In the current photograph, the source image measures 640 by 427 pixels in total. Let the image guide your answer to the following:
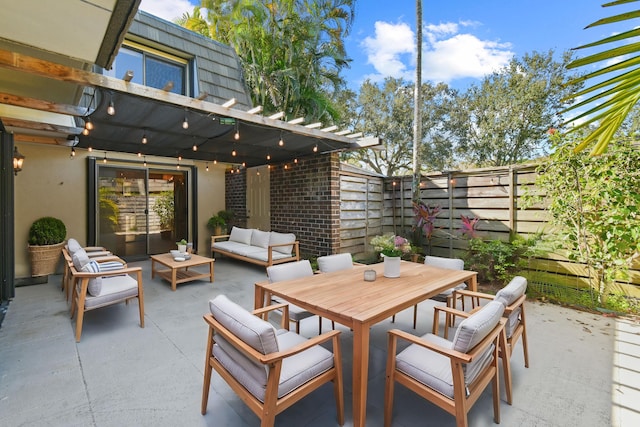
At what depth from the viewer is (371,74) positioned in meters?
12.2

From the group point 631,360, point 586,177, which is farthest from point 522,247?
point 631,360

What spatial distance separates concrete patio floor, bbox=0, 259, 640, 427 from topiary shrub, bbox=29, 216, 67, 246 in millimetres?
2087

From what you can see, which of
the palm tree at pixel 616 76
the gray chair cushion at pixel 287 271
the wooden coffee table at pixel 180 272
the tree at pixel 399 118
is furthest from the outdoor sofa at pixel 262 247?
the tree at pixel 399 118

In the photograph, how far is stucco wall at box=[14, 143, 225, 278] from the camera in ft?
18.1

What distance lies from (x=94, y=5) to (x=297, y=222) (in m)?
4.87

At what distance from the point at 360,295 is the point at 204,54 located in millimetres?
6657

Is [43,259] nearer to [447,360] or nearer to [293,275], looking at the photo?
[293,275]

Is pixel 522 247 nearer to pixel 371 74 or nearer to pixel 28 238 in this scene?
pixel 28 238

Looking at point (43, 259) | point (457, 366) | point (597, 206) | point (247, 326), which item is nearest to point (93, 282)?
point (247, 326)

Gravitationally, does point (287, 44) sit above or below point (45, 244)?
above

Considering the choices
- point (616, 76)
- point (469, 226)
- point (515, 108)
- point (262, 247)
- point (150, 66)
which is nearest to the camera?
point (616, 76)

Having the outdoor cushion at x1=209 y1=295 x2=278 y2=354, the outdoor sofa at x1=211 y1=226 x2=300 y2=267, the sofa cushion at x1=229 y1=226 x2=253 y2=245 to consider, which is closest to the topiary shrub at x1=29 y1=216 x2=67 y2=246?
the outdoor sofa at x1=211 y1=226 x2=300 y2=267

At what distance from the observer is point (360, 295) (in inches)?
90.3

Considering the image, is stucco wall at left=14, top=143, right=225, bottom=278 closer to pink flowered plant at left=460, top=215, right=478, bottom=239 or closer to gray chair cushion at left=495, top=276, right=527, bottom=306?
pink flowered plant at left=460, top=215, right=478, bottom=239
